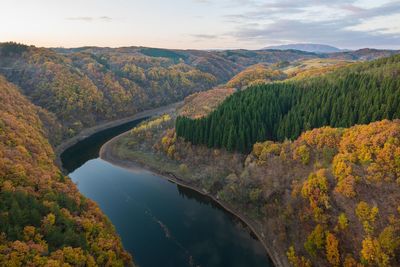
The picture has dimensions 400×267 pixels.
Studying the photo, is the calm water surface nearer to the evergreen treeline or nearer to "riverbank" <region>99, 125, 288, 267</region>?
"riverbank" <region>99, 125, 288, 267</region>

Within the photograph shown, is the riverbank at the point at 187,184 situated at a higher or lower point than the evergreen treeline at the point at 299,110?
lower

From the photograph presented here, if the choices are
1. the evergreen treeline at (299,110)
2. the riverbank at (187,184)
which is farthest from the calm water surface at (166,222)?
the evergreen treeline at (299,110)

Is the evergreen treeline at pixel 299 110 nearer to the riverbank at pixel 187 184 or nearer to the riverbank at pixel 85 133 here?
the riverbank at pixel 187 184

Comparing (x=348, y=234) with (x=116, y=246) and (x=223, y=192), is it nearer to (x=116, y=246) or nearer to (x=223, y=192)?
(x=223, y=192)

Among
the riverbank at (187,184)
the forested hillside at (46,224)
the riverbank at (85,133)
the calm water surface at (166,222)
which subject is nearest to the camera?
the forested hillside at (46,224)

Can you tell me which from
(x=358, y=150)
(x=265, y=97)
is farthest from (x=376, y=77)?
(x=358, y=150)

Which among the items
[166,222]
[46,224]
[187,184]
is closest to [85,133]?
[187,184]

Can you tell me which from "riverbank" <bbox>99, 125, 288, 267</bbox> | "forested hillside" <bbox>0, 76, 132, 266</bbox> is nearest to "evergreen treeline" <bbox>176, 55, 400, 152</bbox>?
"riverbank" <bbox>99, 125, 288, 267</bbox>
